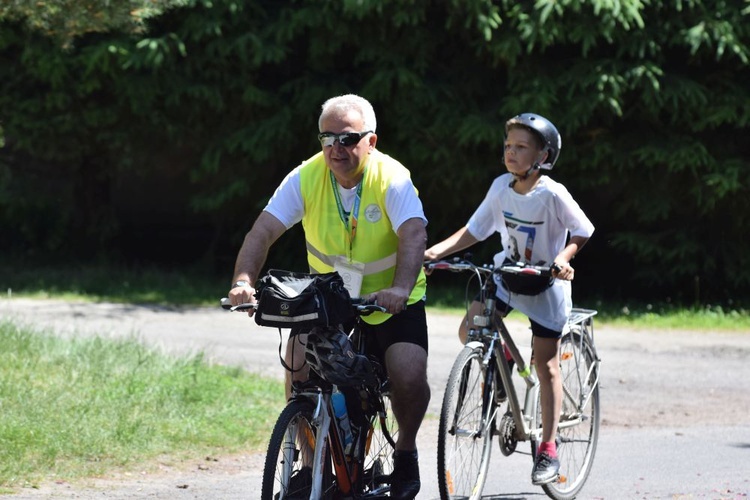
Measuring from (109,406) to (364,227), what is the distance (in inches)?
127

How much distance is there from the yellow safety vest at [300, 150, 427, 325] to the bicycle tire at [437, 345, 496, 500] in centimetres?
59

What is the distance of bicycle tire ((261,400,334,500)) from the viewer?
443 centimetres

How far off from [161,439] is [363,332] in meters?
2.50

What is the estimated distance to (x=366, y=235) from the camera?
5047 millimetres

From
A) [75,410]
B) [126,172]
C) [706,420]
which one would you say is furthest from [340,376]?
[126,172]

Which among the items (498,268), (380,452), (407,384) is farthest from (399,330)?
(498,268)

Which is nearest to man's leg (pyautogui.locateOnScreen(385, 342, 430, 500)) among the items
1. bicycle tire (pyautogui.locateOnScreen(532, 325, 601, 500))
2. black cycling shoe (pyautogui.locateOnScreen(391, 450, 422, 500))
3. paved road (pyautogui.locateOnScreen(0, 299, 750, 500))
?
black cycling shoe (pyautogui.locateOnScreen(391, 450, 422, 500))

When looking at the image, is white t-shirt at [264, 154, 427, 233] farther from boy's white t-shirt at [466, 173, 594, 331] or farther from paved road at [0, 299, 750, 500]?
paved road at [0, 299, 750, 500]

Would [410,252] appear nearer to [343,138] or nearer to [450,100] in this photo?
[343,138]

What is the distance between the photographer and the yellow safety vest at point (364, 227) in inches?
199

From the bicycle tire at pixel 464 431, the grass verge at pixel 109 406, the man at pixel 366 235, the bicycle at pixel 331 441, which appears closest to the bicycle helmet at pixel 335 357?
the bicycle at pixel 331 441

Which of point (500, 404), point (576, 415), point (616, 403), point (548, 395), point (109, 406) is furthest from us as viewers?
point (616, 403)

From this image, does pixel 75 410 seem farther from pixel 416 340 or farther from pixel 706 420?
pixel 706 420

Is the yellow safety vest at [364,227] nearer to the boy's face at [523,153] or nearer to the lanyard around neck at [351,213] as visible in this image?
the lanyard around neck at [351,213]
